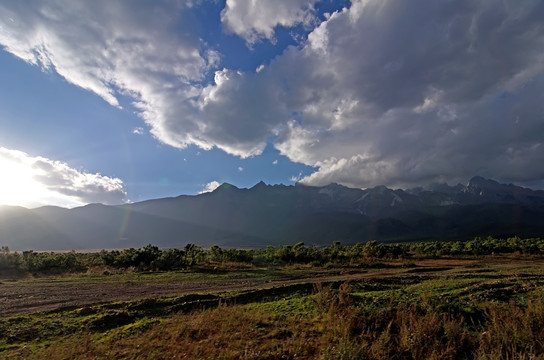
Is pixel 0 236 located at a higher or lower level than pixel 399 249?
higher

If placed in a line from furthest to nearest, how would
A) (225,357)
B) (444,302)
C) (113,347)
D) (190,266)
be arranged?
(190,266)
(444,302)
(113,347)
(225,357)

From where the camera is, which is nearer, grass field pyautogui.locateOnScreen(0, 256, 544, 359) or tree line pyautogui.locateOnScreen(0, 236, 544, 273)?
grass field pyautogui.locateOnScreen(0, 256, 544, 359)

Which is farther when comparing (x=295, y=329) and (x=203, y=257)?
(x=203, y=257)

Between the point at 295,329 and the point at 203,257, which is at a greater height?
the point at 203,257

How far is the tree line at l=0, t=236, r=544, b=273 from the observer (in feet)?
104

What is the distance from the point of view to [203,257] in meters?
41.7

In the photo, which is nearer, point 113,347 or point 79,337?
point 113,347

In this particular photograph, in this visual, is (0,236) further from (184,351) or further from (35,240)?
(184,351)

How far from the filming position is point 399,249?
1948 inches

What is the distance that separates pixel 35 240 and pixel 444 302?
247894 mm

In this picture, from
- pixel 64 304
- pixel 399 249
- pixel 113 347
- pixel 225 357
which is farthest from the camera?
pixel 399 249

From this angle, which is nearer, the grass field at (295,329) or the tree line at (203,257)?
the grass field at (295,329)

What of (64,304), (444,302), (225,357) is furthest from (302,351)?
(64,304)

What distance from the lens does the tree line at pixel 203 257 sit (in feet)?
104
